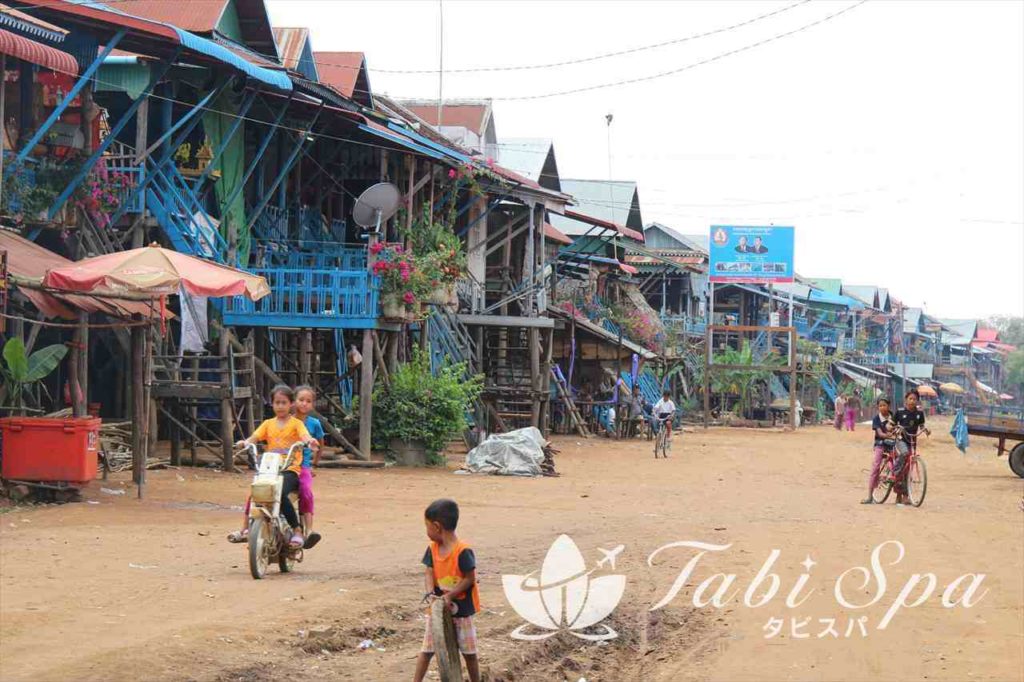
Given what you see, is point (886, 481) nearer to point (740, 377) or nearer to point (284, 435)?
point (284, 435)

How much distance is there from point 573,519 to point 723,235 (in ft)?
112

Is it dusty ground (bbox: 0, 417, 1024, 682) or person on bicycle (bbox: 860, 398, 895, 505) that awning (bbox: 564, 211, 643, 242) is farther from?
person on bicycle (bbox: 860, 398, 895, 505)

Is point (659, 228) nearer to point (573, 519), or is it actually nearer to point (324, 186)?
point (324, 186)

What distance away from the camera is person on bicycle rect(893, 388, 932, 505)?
1805 centimetres

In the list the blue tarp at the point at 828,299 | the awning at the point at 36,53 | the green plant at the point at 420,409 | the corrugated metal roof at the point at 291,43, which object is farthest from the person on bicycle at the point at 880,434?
the blue tarp at the point at 828,299

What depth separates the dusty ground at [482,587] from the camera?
26.0 feet

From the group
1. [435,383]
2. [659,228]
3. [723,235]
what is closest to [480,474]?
[435,383]

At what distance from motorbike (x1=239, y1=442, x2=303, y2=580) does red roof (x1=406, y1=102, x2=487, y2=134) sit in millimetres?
27263

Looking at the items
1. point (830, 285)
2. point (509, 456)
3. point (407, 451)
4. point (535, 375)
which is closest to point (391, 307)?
point (407, 451)

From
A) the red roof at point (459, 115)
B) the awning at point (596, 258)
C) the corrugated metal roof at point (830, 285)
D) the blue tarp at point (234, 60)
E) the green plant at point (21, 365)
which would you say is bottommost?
the green plant at point (21, 365)

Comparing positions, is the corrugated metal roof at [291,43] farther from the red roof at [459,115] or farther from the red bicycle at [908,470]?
the red bicycle at [908,470]

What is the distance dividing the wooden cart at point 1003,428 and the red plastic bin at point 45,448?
18662 mm

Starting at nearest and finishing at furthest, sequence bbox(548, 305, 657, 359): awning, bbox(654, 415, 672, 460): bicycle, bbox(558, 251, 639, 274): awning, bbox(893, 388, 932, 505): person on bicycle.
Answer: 1. bbox(893, 388, 932, 505): person on bicycle
2. bbox(654, 415, 672, 460): bicycle
3. bbox(548, 305, 657, 359): awning
4. bbox(558, 251, 639, 274): awning

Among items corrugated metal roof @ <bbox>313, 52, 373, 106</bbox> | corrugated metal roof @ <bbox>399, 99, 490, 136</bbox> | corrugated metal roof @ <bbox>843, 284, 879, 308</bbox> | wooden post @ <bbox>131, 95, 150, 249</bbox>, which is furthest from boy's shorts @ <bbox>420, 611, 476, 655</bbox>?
corrugated metal roof @ <bbox>843, 284, 879, 308</bbox>
